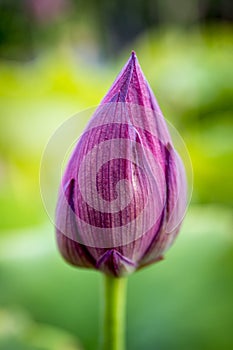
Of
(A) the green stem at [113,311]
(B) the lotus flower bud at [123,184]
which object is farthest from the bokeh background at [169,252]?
(B) the lotus flower bud at [123,184]

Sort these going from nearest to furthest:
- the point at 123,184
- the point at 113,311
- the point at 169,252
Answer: the point at 123,184 < the point at 113,311 < the point at 169,252

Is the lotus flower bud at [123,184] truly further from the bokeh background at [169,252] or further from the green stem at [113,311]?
the bokeh background at [169,252]

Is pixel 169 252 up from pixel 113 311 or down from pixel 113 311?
up

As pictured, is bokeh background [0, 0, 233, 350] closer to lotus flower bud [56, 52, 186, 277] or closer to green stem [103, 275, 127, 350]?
green stem [103, 275, 127, 350]

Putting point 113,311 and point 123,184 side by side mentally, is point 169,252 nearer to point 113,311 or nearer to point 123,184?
point 113,311

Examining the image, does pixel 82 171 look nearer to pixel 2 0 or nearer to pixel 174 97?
pixel 174 97

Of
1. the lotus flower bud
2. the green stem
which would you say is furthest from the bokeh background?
the lotus flower bud

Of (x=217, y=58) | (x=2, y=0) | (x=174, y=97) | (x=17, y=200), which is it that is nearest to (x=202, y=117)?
(x=174, y=97)

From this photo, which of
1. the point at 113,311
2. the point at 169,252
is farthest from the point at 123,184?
the point at 169,252
